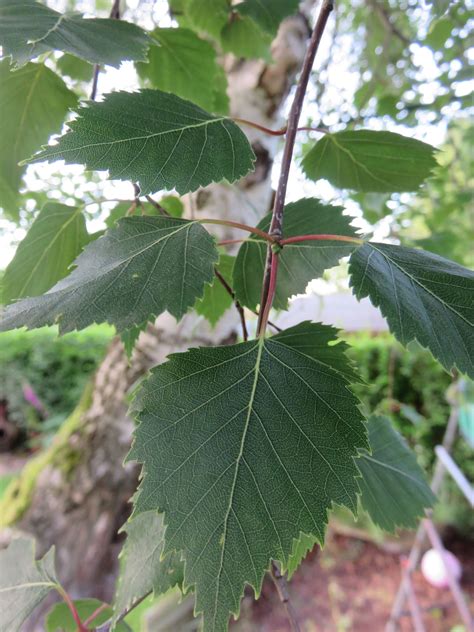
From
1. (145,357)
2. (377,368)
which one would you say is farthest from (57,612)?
(377,368)

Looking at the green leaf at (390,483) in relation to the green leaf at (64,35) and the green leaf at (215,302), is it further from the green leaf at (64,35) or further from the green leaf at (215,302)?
the green leaf at (64,35)

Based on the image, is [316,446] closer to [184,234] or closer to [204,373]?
[204,373]

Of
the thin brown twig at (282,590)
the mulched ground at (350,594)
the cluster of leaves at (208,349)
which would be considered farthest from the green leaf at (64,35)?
the mulched ground at (350,594)

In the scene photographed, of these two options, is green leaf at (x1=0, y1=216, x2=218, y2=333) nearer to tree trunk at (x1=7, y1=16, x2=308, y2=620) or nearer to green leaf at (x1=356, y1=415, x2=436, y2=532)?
green leaf at (x1=356, y1=415, x2=436, y2=532)

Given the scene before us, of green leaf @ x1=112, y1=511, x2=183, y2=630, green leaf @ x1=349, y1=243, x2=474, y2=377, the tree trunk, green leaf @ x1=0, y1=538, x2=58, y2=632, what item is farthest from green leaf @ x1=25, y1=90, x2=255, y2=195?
the tree trunk

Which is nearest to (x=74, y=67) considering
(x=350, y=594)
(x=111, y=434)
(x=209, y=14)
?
(x=209, y=14)

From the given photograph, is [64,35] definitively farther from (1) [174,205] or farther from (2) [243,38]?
(2) [243,38]

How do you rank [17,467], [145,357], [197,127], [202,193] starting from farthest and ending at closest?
[17,467] → [145,357] → [202,193] → [197,127]
